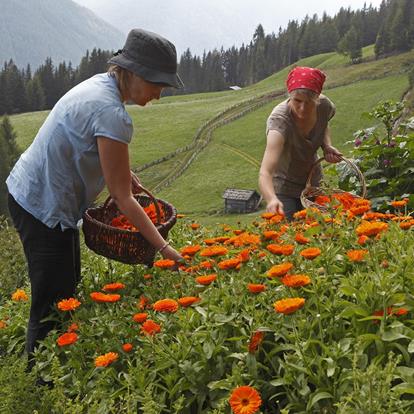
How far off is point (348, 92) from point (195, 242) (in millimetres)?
60172

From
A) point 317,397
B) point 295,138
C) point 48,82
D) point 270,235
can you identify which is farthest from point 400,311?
point 48,82

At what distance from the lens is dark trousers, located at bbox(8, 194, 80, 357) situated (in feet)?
11.7

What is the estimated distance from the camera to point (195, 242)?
464 centimetres

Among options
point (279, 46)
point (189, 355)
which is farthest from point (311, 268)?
point (279, 46)

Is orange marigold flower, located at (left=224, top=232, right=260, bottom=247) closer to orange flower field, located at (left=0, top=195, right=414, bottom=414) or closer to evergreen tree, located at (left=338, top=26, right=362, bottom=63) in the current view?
orange flower field, located at (left=0, top=195, right=414, bottom=414)

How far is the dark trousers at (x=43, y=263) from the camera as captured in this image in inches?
140

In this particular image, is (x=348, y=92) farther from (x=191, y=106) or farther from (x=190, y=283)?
Answer: (x=190, y=283)

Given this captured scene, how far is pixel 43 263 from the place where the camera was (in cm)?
358

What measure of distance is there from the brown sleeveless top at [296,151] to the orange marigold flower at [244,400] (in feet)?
9.57

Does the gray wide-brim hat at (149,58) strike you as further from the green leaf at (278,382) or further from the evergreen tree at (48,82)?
the evergreen tree at (48,82)

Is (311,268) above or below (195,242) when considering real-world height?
above

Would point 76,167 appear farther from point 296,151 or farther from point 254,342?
point 296,151

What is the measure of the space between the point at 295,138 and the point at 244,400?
9.98 feet

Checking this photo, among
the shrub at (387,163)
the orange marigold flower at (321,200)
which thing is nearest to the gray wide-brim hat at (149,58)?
the orange marigold flower at (321,200)
